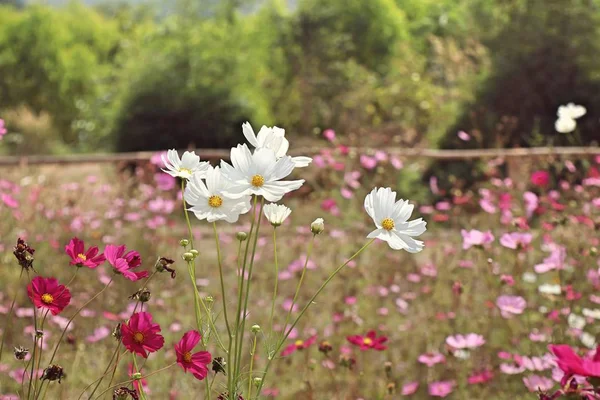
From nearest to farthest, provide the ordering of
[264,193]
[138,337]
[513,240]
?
1. [264,193]
2. [138,337]
3. [513,240]

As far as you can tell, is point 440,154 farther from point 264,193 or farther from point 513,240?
point 264,193

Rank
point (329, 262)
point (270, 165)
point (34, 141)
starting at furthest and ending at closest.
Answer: point (34, 141), point (329, 262), point (270, 165)

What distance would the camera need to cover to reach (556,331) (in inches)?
99.6

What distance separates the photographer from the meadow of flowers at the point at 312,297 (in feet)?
4.36

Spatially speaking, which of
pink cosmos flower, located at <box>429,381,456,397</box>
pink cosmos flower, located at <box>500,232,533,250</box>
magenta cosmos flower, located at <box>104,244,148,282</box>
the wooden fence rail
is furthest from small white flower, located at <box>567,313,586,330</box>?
magenta cosmos flower, located at <box>104,244,148,282</box>

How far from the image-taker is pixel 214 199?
4.14ft

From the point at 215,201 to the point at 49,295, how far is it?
1.14 feet

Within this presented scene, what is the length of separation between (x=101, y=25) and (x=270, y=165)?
83.6ft

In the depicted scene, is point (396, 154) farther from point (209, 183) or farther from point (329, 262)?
point (209, 183)

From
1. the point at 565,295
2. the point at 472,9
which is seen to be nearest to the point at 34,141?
the point at 472,9

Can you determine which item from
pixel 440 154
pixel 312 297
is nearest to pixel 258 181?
pixel 312 297

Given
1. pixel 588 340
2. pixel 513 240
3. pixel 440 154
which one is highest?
pixel 440 154

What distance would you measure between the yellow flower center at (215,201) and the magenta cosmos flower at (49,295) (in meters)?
0.29

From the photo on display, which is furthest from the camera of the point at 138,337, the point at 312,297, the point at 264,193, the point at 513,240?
the point at 513,240
